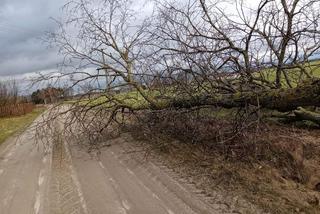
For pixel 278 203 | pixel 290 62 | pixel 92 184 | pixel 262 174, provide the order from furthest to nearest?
1. pixel 290 62
2. pixel 92 184
3. pixel 262 174
4. pixel 278 203

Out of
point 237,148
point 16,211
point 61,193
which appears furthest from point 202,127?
point 16,211

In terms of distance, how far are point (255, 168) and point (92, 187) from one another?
8.77ft

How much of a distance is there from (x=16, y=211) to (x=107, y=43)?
20.9 feet

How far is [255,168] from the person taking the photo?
6.66 meters

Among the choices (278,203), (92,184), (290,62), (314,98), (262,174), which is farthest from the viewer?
(290,62)

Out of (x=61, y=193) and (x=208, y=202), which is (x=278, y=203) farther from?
(x=61, y=193)

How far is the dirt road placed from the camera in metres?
5.59

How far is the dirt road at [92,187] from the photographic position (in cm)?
559

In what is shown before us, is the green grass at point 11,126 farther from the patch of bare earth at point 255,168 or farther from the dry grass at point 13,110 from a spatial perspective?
the patch of bare earth at point 255,168

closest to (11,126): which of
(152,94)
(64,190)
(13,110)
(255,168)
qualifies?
(13,110)

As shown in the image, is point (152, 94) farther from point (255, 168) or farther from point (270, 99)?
point (255, 168)

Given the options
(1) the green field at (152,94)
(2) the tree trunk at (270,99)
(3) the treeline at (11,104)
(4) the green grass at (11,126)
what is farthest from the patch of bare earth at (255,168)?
(3) the treeline at (11,104)

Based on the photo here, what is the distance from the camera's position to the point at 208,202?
17.6ft

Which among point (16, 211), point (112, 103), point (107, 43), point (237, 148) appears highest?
point (107, 43)
